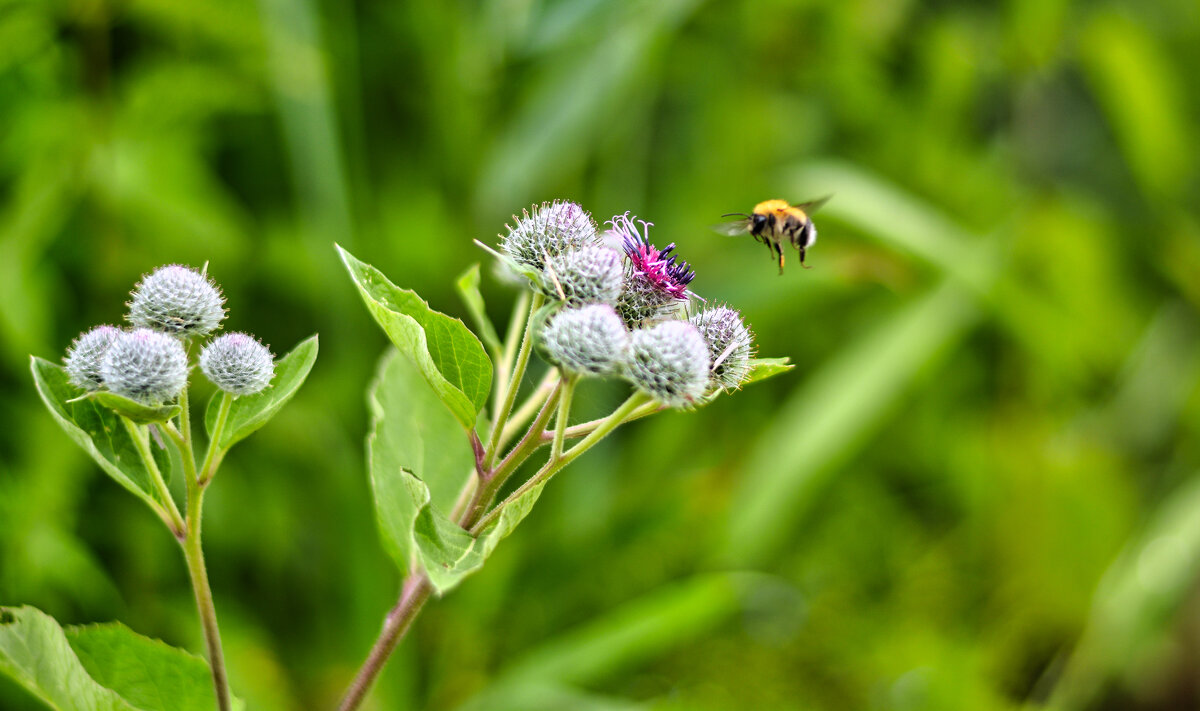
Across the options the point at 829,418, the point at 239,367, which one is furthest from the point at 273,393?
the point at 829,418

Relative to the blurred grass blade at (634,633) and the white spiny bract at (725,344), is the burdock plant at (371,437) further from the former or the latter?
the blurred grass blade at (634,633)

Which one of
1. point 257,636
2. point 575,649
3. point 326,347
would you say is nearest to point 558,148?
point 326,347

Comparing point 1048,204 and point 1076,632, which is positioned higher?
point 1048,204

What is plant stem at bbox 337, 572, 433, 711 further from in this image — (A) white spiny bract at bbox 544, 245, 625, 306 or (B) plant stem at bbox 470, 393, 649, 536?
(A) white spiny bract at bbox 544, 245, 625, 306

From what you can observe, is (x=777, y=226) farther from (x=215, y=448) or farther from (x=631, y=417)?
(x=215, y=448)

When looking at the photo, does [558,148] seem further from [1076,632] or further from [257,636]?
[1076,632]

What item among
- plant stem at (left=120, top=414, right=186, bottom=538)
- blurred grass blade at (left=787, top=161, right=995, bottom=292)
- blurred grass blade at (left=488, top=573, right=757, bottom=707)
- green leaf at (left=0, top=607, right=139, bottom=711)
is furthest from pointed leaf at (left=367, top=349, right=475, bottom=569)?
blurred grass blade at (left=787, top=161, right=995, bottom=292)

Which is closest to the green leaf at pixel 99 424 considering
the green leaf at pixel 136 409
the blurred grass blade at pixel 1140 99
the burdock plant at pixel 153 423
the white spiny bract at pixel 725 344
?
the burdock plant at pixel 153 423

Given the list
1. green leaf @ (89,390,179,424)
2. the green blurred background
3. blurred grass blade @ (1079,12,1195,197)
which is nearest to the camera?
green leaf @ (89,390,179,424)
